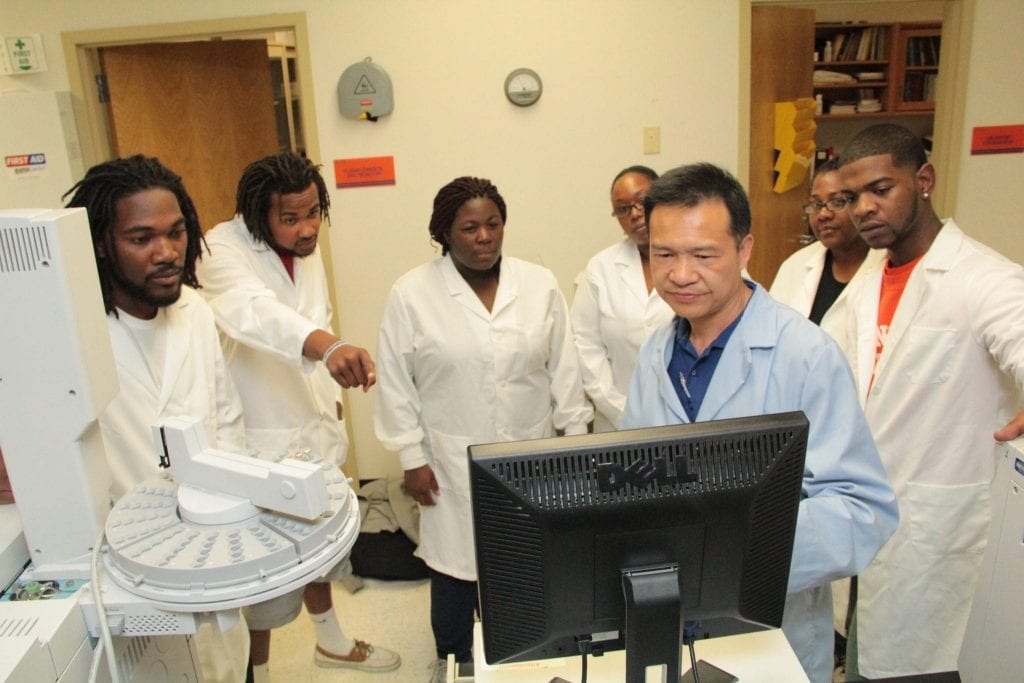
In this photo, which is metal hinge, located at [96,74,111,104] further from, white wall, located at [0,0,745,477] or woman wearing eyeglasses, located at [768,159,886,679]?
A: woman wearing eyeglasses, located at [768,159,886,679]

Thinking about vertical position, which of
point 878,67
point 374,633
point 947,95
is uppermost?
point 878,67

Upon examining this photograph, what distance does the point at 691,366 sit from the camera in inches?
51.7

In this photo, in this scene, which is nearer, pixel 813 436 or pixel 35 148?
pixel 813 436

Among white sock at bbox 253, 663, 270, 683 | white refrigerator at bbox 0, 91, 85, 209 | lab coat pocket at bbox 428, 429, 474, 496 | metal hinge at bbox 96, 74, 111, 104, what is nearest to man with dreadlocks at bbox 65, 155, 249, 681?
white sock at bbox 253, 663, 270, 683

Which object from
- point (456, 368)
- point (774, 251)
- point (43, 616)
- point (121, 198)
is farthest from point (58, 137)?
point (774, 251)

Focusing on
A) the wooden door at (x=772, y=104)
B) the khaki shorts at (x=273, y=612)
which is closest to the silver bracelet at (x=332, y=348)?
the khaki shorts at (x=273, y=612)

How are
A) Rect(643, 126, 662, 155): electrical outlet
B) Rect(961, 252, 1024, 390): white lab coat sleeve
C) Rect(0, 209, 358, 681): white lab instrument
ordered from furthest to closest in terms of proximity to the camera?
Rect(643, 126, 662, 155): electrical outlet
Rect(961, 252, 1024, 390): white lab coat sleeve
Rect(0, 209, 358, 681): white lab instrument

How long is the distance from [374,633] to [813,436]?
176 centimetres

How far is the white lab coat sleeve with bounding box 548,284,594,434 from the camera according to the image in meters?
2.04

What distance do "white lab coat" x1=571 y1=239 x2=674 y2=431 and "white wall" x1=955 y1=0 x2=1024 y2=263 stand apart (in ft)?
5.67

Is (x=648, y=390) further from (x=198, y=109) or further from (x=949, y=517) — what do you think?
(x=198, y=109)

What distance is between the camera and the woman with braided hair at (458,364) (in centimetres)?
190

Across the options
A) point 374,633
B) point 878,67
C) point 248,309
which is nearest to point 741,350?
point 248,309

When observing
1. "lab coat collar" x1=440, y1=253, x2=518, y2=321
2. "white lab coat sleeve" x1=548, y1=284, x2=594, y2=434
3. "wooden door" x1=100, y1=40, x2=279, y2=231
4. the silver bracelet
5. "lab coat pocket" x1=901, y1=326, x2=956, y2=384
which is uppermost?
"wooden door" x1=100, y1=40, x2=279, y2=231
